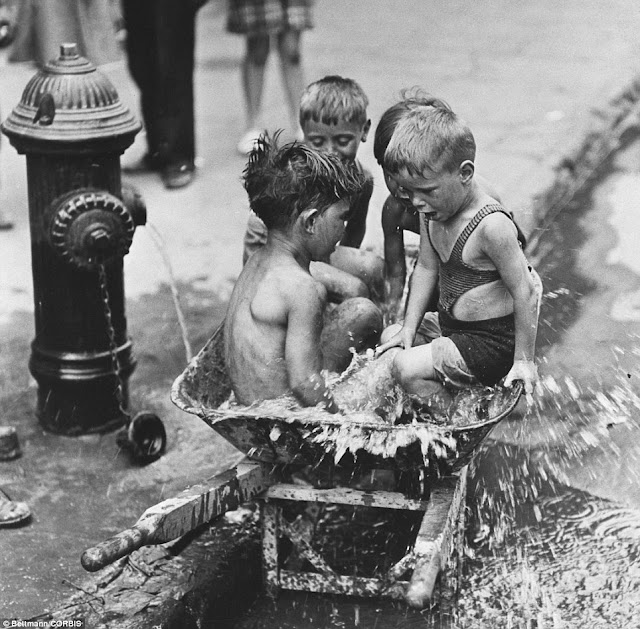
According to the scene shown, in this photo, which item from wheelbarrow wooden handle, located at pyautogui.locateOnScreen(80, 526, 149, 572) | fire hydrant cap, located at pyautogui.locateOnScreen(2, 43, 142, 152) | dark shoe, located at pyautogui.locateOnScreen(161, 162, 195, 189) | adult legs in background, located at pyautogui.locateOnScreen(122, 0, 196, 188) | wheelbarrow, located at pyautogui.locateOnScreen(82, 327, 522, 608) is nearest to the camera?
wheelbarrow wooden handle, located at pyautogui.locateOnScreen(80, 526, 149, 572)

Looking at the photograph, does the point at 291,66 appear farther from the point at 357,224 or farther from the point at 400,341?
the point at 400,341

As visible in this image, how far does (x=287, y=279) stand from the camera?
333cm

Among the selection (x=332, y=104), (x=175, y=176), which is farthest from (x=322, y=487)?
(x=175, y=176)

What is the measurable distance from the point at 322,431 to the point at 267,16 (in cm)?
431

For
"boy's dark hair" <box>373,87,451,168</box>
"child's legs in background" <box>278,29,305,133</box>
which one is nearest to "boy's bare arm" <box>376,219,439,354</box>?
"boy's dark hair" <box>373,87,451,168</box>

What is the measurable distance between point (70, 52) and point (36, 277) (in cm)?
79

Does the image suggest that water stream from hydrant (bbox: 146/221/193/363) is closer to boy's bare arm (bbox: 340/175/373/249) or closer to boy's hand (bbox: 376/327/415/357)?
boy's bare arm (bbox: 340/175/373/249)

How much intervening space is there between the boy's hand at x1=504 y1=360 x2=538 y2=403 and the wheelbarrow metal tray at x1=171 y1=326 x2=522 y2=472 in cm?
2

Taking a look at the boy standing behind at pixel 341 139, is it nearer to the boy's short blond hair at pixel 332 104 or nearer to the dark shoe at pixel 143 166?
the boy's short blond hair at pixel 332 104

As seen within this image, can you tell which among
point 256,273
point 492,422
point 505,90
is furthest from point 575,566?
point 505,90

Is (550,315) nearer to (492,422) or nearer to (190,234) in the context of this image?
(190,234)

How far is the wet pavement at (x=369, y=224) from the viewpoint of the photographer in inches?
150

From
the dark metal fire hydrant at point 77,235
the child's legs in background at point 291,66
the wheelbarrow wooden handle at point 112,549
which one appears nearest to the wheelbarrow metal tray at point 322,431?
the wheelbarrow wooden handle at point 112,549

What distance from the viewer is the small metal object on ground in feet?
13.1
